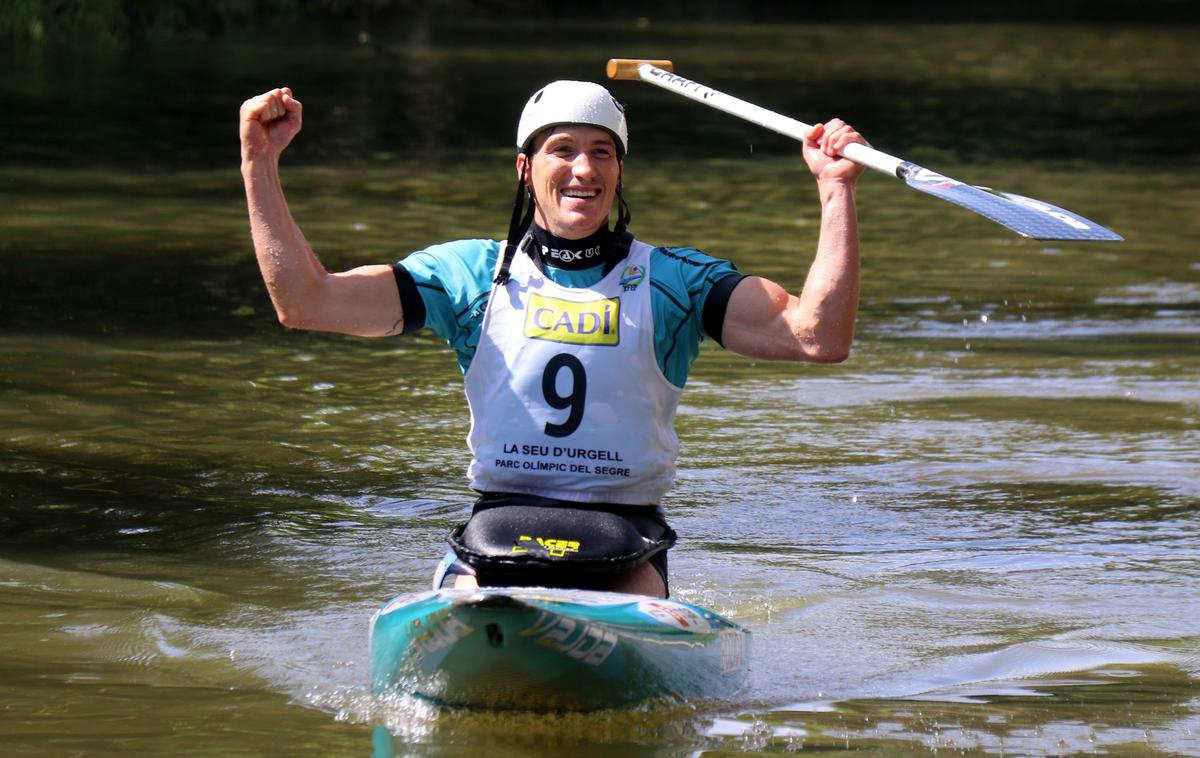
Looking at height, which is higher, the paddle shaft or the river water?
the paddle shaft

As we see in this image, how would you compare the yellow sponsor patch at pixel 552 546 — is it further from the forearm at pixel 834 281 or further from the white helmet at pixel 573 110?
the white helmet at pixel 573 110

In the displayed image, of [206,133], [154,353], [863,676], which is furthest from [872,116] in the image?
[863,676]

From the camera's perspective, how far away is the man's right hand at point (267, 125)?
456 centimetres

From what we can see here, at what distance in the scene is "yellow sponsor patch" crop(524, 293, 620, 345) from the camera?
186 inches

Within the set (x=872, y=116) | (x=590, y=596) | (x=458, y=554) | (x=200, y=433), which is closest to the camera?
(x=590, y=596)

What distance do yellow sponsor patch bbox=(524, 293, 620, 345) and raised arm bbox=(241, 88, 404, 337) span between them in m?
0.35

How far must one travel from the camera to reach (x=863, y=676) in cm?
525

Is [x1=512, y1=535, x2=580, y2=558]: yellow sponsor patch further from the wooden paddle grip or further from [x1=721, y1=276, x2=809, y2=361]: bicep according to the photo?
the wooden paddle grip

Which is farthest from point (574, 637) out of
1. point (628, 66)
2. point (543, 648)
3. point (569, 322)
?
point (628, 66)

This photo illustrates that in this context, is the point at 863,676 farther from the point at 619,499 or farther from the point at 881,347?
the point at 881,347

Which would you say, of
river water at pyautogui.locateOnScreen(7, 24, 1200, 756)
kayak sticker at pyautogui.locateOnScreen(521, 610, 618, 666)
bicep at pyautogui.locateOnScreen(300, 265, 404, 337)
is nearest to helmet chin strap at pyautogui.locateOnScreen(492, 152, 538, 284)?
bicep at pyautogui.locateOnScreen(300, 265, 404, 337)

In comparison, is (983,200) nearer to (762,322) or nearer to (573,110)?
(762,322)

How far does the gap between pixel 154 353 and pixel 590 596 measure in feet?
17.8

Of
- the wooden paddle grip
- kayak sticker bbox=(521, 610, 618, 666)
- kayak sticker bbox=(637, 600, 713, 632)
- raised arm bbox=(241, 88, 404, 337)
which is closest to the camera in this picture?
kayak sticker bbox=(521, 610, 618, 666)
